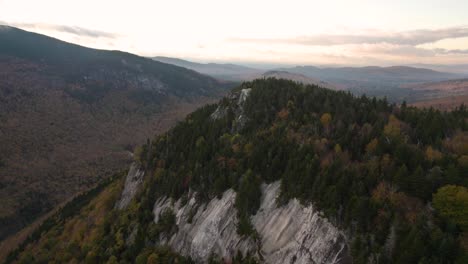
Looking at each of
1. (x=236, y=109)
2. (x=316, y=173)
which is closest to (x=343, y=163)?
(x=316, y=173)

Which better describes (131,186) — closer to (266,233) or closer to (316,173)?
(266,233)

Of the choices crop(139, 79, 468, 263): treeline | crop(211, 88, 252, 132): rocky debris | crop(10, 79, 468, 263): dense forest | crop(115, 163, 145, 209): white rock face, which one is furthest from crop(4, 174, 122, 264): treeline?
crop(211, 88, 252, 132): rocky debris

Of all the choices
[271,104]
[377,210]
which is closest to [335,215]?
[377,210]

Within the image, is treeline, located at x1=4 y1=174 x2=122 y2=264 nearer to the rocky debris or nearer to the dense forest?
the dense forest

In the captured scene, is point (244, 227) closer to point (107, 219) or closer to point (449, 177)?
point (449, 177)

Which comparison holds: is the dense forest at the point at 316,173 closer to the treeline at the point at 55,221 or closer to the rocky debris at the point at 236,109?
the rocky debris at the point at 236,109
